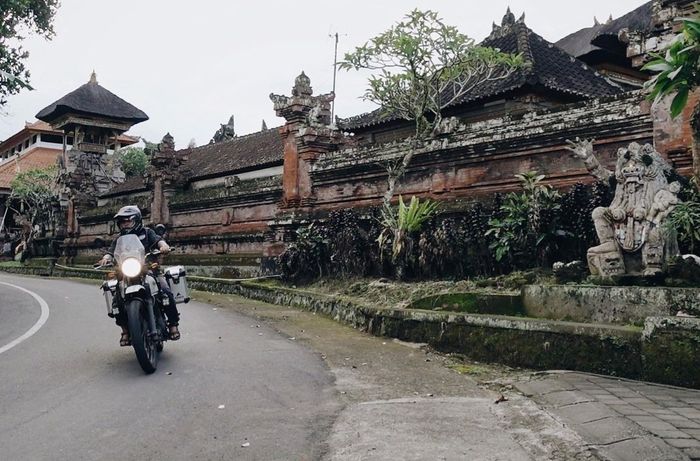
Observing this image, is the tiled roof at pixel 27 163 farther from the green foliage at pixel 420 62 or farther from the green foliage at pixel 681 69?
the green foliage at pixel 681 69

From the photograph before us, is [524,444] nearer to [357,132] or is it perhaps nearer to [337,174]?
[337,174]

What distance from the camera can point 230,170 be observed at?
22.3 metres

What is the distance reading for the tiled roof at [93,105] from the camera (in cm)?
3678

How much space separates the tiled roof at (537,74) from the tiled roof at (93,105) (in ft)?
79.4

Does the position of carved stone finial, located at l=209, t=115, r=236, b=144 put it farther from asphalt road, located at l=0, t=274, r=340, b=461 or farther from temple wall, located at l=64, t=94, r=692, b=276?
asphalt road, located at l=0, t=274, r=340, b=461

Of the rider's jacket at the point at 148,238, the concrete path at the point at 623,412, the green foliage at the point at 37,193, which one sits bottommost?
the concrete path at the point at 623,412

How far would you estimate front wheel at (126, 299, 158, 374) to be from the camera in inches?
220

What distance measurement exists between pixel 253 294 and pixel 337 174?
3.50 m

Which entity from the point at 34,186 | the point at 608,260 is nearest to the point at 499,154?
the point at 608,260

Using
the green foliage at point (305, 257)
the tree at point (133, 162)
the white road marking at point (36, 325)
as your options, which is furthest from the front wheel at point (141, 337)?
the tree at point (133, 162)

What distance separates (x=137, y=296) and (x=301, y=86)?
417 inches

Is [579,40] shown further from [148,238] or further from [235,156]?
[148,238]

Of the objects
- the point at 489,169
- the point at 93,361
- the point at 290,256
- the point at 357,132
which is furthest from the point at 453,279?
the point at 357,132

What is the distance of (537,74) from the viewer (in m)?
15.3
